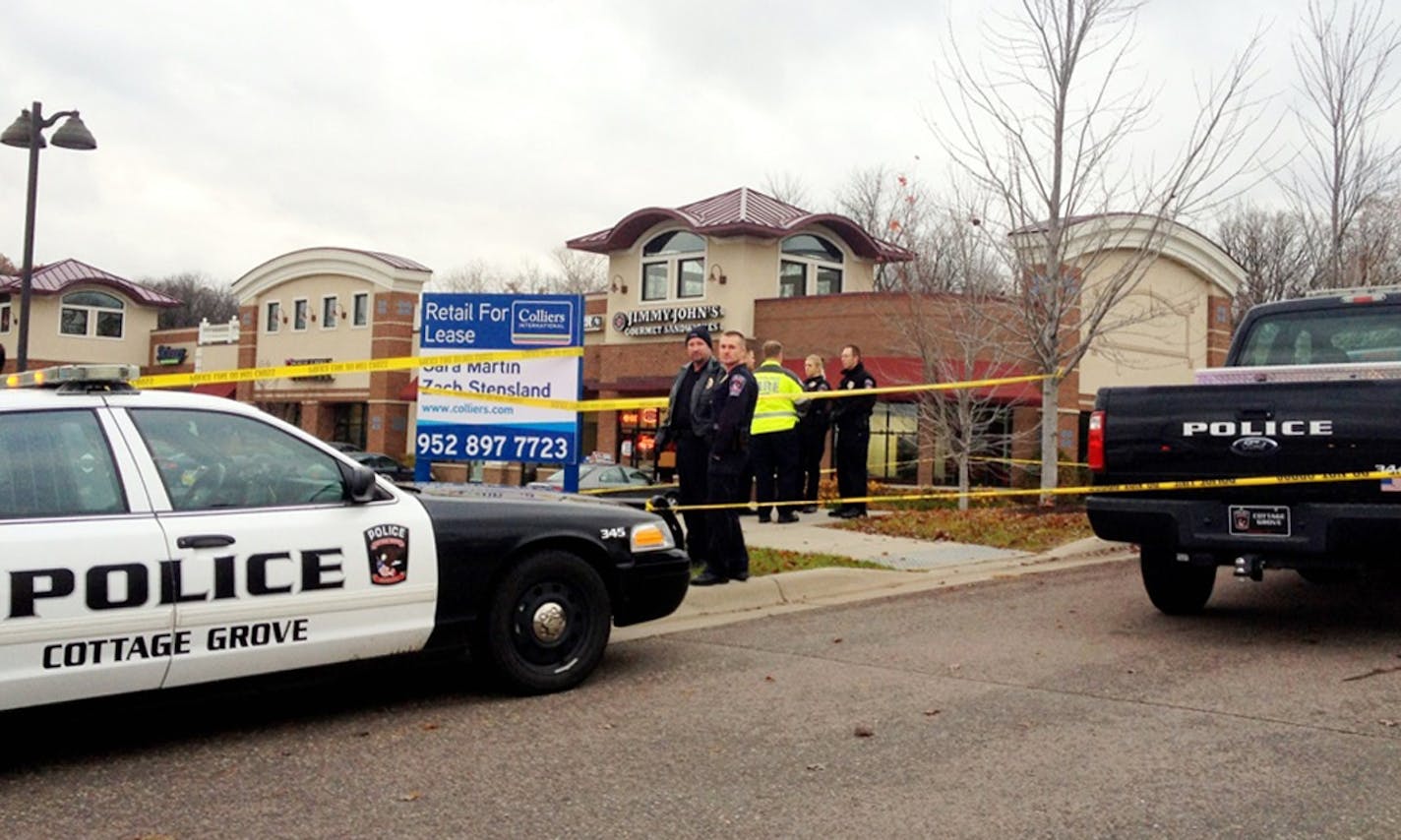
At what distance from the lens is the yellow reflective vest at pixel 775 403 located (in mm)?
12438

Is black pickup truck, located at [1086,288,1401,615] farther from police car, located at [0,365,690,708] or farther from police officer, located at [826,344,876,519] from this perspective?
police officer, located at [826,344,876,519]

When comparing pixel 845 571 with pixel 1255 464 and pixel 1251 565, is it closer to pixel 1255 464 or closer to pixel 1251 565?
pixel 1251 565

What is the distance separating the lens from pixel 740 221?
95.9ft

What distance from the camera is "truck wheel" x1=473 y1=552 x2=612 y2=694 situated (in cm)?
593

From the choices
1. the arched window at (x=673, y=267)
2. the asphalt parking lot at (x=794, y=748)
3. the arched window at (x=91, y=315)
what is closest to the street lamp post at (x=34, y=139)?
the asphalt parking lot at (x=794, y=748)

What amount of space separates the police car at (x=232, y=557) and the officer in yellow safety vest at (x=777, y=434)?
6258 mm

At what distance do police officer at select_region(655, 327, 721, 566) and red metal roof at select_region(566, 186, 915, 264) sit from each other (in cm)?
2056

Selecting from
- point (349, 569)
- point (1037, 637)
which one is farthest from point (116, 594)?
point (1037, 637)

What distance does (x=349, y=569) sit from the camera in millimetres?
5434

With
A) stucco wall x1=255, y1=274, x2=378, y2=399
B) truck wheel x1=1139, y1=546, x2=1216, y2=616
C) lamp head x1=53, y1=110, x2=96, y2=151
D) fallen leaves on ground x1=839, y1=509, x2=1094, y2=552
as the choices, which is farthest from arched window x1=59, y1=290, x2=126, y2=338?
truck wheel x1=1139, y1=546, x2=1216, y2=616

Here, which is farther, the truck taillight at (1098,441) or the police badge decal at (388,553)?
the truck taillight at (1098,441)

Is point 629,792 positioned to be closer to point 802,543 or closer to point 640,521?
point 640,521

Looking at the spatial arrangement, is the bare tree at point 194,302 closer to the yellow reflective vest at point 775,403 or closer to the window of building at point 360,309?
the window of building at point 360,309

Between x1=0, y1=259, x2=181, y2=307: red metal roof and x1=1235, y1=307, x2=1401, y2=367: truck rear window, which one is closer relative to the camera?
x1=1235, y1=307, x2=1401, y2=367: truck rear window
